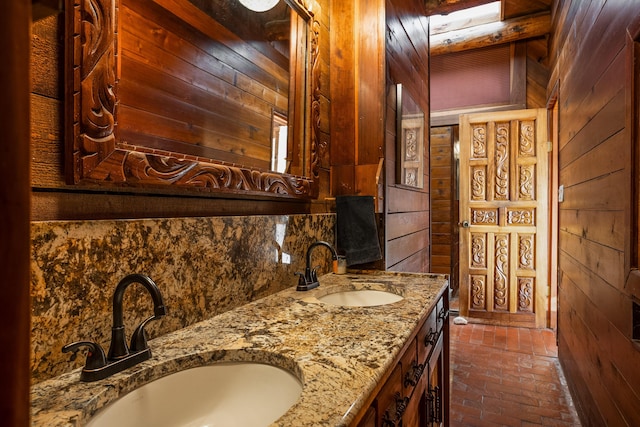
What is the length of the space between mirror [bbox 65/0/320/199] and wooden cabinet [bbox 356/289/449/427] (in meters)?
0.70

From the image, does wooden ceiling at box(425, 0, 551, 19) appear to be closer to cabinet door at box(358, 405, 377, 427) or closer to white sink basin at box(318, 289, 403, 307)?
white sink basin at box(318, 289, 403, 307)

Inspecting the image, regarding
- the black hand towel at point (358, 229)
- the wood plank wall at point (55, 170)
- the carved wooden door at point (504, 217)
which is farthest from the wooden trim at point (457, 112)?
the wood plank wall at point (55, 170)

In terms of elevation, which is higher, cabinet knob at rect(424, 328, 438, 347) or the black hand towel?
the black hand towel

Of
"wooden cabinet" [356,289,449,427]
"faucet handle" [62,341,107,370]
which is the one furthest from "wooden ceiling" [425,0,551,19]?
"faucet handle" [62,341,107,370]

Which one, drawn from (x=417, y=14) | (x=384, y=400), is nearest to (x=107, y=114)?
(x=384, y=400)

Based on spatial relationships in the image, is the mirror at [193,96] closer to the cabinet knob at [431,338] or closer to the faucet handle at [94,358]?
the faucet handle at [94,358]

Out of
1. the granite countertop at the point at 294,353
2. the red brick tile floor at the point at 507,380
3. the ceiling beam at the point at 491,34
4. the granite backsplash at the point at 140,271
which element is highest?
the ceiling beam at the point at 491,34

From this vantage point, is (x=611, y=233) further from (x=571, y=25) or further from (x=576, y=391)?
(x=571, y=25)

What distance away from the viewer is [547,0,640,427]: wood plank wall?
1.27 m

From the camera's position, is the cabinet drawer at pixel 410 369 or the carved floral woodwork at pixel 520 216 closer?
the cabinet drawer at pixel 410 369

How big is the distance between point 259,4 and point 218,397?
4.26 ft

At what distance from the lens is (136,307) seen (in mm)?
841

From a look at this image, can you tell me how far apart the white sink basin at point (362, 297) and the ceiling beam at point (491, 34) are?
3213 mm

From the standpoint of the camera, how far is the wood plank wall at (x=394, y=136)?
1944 mm
